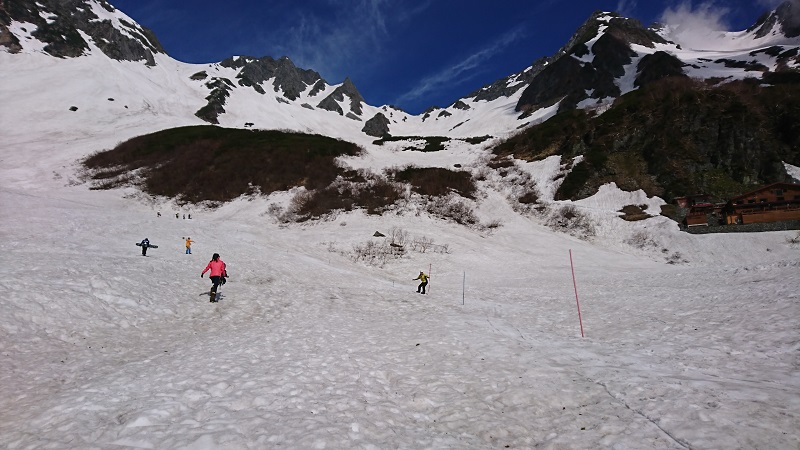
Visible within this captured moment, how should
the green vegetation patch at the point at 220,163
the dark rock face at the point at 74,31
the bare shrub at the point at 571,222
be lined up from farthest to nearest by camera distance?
the dark rock face at the point at 74,31
the green vegetation patch at the point at 220,163
the bare shrub at the point at 571,222

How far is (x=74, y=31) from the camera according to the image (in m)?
123

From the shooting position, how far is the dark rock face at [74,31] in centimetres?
11231

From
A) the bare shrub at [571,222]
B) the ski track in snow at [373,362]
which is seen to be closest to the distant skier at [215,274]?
the ski track in snow at [373,362]

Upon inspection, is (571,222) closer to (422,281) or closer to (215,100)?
(422,281)

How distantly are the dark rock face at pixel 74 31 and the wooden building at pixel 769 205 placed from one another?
532ft

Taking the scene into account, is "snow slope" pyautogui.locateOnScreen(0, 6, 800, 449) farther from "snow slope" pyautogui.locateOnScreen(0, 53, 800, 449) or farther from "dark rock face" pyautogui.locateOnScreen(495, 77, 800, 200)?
"dark rock face" pyautogui.locateOnScreen(495, 77, 800, 200)

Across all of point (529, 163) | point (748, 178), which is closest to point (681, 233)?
point (748, 178)

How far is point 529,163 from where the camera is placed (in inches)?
2484

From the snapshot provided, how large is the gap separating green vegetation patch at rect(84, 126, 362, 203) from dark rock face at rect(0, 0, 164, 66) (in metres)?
78.1

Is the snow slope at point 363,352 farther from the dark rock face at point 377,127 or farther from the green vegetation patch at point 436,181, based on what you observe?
the dark rock face at point 377,127

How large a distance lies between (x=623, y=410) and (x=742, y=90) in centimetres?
7335

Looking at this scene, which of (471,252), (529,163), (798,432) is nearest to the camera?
(798,432)

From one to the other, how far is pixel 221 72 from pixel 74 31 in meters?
59.4

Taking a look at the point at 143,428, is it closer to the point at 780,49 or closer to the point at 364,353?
the point at 364,353
